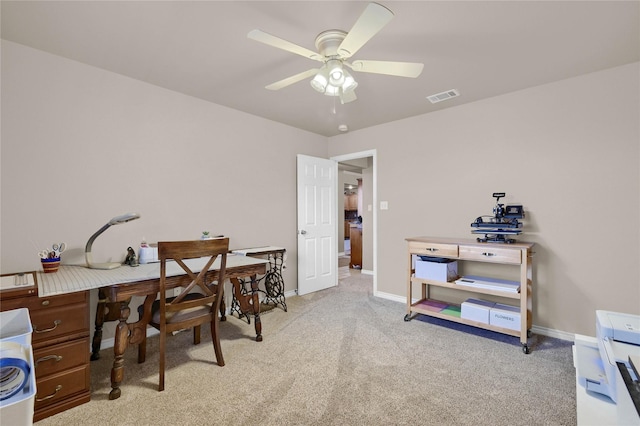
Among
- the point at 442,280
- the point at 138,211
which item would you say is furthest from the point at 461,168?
the point at 138,211

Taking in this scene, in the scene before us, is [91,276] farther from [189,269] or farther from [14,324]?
[14,324]

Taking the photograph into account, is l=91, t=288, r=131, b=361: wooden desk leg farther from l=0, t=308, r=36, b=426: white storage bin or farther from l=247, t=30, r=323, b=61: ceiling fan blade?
l=247, t=30, r=323, b=61: ceiling fan blade

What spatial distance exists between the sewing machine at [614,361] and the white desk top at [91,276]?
222 centimetres

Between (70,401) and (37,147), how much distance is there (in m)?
1.86

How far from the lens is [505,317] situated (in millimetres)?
2611

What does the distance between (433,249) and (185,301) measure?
2.35 m

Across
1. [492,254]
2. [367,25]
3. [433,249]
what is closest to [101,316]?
[367,25]

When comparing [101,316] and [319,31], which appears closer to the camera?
[319,31]

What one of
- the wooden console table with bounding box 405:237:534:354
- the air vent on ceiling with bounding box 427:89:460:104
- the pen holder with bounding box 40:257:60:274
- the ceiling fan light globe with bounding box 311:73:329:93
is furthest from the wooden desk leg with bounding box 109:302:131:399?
the air vent on ceiling with bounding box 427:89:460:104

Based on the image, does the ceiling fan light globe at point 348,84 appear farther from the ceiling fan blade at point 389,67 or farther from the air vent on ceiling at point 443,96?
the air vent on ceiling at point 443,96

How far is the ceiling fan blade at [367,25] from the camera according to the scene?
139 cm

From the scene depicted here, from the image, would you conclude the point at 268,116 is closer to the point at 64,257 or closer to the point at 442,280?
the point at 64,257

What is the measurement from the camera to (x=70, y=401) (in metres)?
1.80

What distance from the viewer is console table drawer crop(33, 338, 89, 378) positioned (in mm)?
1703
